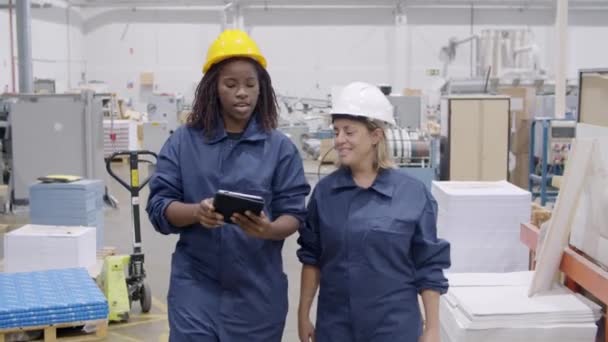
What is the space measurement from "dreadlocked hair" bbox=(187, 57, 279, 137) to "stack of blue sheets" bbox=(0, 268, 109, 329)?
2.67 meters

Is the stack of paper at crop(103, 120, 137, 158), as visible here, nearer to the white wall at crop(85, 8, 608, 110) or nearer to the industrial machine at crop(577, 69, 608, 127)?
the white wall at crop(85, 8, 608, 110)

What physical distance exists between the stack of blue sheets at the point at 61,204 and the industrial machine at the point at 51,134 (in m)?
3.06

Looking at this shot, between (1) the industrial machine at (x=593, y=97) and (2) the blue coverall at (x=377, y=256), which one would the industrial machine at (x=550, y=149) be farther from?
(2) the blue coverall at (x=377, y=256)

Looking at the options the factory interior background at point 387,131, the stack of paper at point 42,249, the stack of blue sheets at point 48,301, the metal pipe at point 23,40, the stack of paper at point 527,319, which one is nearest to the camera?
the stack of paper at point 527,319

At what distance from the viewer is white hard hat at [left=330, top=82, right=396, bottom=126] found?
2.29 meters

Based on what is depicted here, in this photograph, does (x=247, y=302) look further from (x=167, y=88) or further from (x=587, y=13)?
(x=587, y=13)

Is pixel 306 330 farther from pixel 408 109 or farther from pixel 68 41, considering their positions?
pixel 68 41

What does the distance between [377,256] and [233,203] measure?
0.54 metres

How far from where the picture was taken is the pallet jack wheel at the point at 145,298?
525cm

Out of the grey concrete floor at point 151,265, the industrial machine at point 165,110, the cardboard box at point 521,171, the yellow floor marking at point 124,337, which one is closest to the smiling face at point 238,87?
the grey concrete floor at point 151,265

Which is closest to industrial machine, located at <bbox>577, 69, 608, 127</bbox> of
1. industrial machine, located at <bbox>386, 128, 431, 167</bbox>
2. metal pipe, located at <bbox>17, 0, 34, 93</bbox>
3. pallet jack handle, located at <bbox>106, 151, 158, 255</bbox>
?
pallet jack handle, located at <bbox>106, 151, 158, 255</bbox>

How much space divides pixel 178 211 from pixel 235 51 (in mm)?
489

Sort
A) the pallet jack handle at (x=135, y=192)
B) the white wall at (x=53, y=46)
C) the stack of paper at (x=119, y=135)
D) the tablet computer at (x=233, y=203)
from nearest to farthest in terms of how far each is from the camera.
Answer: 1. the tablet computer at (x=233, y=203)
2. the pallet jack handle at (x=135, y=192)
3. the stack of paper at (x=119, y=135)
4. the white wall at (x=53, y=46)

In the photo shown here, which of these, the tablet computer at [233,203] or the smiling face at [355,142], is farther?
the smiling face at [355,142]
